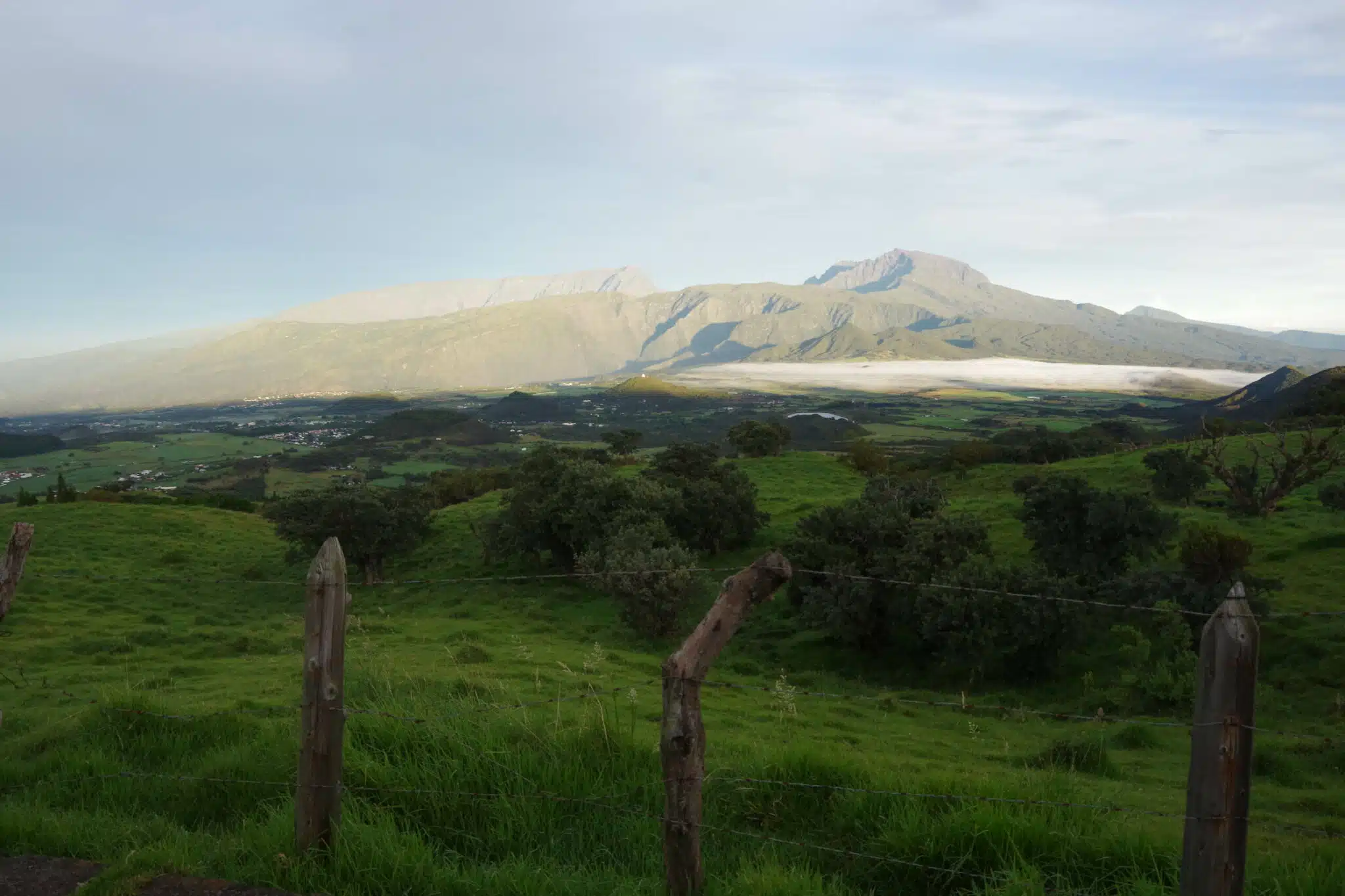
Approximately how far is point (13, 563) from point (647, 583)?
50.2ft

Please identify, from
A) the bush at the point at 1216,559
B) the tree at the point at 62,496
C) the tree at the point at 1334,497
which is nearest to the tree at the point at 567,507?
the bush at the point at 1216,559

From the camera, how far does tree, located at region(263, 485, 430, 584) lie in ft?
116

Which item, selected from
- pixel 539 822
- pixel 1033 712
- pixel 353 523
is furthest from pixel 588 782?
pixel 353 523

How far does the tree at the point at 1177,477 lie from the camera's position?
3872cm

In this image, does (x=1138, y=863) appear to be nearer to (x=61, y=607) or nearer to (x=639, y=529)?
(x=639, y=529)

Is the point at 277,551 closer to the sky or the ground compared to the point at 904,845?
closer to the ground

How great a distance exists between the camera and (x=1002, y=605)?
2066 centimetres

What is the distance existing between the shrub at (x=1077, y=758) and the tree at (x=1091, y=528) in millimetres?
11814

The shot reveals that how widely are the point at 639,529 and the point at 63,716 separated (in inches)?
858

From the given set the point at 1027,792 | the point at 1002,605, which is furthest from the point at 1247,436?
the point at 1027,792

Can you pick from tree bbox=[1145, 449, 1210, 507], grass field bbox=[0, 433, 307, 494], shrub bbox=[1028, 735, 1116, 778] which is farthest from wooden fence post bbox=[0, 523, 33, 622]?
grass field bbox=[0, 433, 307, 494]

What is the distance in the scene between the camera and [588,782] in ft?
23.3

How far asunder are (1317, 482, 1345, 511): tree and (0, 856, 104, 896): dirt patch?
38977 mm

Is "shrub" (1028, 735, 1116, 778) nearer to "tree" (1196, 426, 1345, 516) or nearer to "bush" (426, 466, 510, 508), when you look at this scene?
"tree" (1196, 426, 1345, 516)
